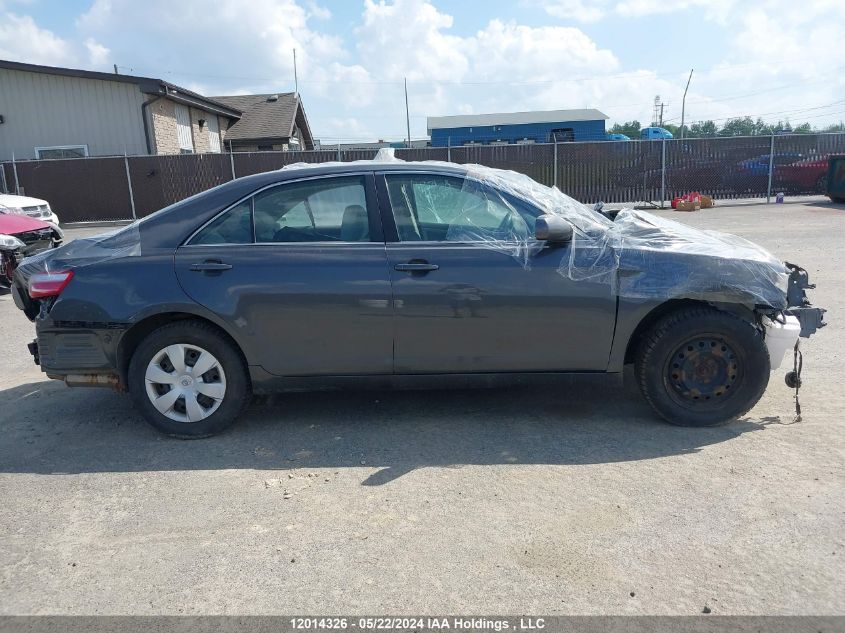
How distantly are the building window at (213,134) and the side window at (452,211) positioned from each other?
2637 cm

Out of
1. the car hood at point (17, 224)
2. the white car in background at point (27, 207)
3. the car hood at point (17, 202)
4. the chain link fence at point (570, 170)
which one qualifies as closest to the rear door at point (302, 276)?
the car hood at point (17, 224)

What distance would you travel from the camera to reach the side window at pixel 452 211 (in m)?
4.16

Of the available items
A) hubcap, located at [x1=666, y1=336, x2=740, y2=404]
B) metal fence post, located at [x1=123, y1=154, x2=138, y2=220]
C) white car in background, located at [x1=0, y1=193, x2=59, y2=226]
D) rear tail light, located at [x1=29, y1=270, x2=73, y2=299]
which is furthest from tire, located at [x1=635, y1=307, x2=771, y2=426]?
metal fence post, located at [x1=123, y1=154, x2=138, y2=220]

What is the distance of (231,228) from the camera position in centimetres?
421

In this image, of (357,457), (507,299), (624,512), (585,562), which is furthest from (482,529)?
(507,299)

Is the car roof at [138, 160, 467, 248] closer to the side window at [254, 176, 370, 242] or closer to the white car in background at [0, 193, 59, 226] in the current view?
the side window at [254, 176, 370, 242]

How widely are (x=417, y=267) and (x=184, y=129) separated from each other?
2394 cm

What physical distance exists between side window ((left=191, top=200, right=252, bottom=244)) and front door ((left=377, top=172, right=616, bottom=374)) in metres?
0.84

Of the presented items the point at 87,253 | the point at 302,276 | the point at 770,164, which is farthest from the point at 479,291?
the point at 770,164

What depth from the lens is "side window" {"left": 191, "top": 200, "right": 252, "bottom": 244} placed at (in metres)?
4.19

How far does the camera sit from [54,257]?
14.0ft

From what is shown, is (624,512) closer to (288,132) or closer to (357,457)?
(357,457)

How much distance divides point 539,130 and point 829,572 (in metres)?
44.3

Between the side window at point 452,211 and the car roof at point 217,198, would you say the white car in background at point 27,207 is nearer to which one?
the car roof at point 217,198
